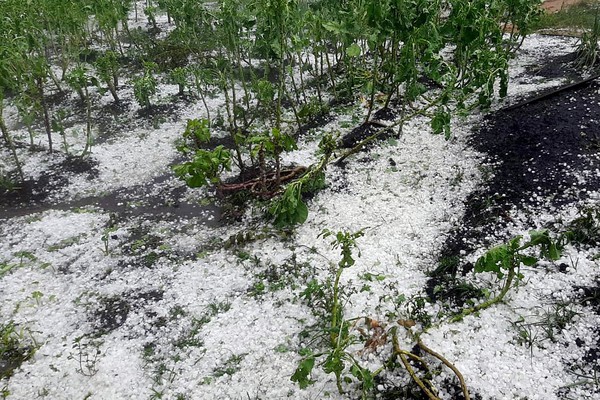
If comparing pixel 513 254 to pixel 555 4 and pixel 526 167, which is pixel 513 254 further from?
pixel 555 4

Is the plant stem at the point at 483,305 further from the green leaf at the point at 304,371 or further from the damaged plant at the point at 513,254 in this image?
the green leaf at the point at 304,371

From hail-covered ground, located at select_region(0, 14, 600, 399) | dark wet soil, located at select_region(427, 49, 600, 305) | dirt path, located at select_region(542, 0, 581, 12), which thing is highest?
dirt path, located at select_region(542, 0, 581, 12)

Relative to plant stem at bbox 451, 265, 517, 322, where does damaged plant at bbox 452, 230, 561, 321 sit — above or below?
above

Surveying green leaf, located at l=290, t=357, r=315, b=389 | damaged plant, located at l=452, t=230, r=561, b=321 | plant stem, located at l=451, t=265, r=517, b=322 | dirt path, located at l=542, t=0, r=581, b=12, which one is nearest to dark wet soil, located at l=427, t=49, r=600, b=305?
plant stem, located at l=451, t=265, r=517, b=322

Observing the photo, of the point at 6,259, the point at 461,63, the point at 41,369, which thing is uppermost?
the point at 461,63

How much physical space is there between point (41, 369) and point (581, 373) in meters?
3.00

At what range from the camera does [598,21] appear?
476 cm

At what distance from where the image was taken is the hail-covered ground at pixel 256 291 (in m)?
2.45

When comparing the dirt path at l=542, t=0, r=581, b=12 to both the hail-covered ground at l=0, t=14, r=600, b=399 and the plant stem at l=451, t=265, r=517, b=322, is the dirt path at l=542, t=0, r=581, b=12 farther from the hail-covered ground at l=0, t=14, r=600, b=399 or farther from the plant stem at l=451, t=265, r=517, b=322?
the plant stem at l=451, t=265, r=517, b=322

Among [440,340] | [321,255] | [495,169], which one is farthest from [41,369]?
[495,169]

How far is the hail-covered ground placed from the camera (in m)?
2.45

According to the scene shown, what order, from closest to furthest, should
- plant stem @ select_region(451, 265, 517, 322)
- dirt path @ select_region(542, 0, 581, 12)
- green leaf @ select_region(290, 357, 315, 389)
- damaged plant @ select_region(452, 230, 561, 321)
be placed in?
green leaf @ select_region(290, 357, 315, 389)
damaged plant @ select_region(452, 230, 561, 321)
plant stem @ select_region(451, 265, 517, 322)
dirt path @ select_region(542, 0, 581, 12)

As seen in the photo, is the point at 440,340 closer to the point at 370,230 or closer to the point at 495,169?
the point at 370,230

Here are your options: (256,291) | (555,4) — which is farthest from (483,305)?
(555,4)
